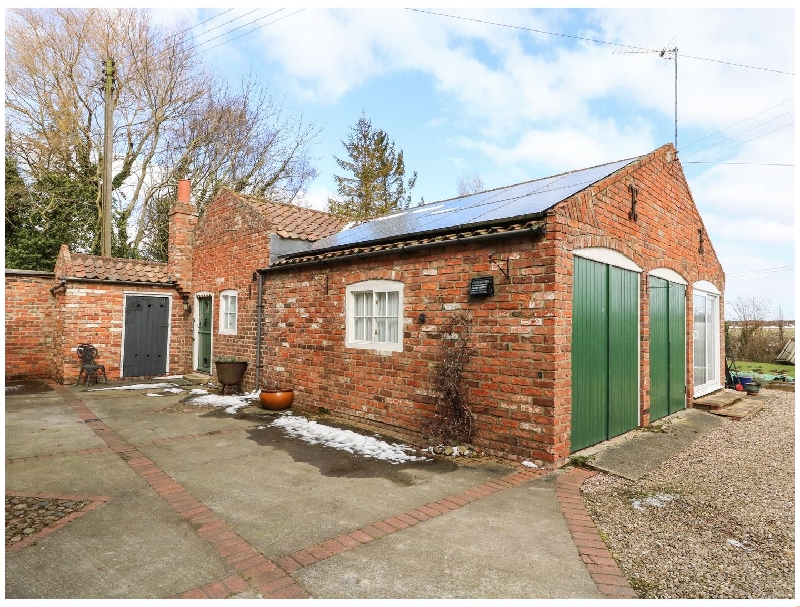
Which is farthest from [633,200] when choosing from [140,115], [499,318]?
[140,115]

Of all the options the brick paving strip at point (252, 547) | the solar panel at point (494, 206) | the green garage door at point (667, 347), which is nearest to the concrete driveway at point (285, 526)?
the brick paving strip at point (252, 547)

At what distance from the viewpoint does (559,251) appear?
5301 mm

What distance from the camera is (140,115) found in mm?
18672

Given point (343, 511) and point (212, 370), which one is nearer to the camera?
point (343, 511)

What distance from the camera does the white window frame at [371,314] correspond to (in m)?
6.91

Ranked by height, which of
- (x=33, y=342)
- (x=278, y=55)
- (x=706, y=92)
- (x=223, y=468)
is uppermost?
(x=278, y=55)

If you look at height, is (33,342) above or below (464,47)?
below

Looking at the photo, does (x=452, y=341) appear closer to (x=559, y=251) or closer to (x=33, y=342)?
(x=559, y=251)

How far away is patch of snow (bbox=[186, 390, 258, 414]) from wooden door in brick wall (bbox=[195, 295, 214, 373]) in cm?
238

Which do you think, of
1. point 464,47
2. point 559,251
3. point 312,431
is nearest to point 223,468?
point 312,431

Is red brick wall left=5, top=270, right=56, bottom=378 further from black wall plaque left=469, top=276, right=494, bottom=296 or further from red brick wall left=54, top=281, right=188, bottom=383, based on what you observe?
black wall plaque left=469, top=276, right=494, bottom=296

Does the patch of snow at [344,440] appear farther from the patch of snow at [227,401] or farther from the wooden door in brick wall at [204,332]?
the wooden door in brick wall at [204,332]

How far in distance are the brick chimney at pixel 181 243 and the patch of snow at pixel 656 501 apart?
39.1 ft

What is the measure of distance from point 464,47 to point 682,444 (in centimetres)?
643
